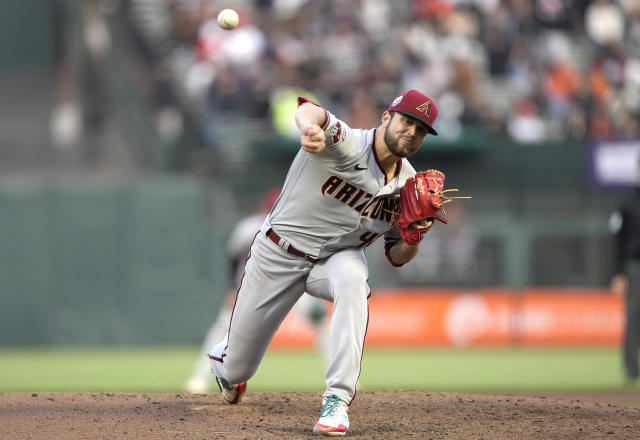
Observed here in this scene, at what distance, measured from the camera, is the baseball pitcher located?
19.0 ft

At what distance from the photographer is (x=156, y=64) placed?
17031 millimetres

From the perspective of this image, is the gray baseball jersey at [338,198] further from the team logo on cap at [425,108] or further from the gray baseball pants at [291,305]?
the team logo on cap at [425,108]

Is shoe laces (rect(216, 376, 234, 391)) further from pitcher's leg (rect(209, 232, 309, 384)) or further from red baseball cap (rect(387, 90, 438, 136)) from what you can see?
red baseball cap (rect(387, 90, 438, 136))

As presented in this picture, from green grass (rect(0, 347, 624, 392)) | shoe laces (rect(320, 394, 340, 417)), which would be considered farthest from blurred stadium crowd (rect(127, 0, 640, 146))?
shoe laces (rect(320, 394, 340, 417))

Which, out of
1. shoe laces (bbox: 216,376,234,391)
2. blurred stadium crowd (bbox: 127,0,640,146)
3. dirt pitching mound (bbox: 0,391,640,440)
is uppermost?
blurred stadium crowd (bbox: 127,0,640,146)

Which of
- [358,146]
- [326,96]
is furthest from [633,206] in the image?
[326,96]

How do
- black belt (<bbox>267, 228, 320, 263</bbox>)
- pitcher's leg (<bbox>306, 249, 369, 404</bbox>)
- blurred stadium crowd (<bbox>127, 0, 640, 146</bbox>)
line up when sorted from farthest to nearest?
blurred stadium crowd (<bbox>127, 0, 640, 146</bbox>) < black belt (<bbox>267, 228, 320, 263</bbox>) < pitcher's leg (<bbox>306, 249, 369, 404</bbox>)

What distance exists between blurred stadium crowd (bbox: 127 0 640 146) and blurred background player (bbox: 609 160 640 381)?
5.53 m

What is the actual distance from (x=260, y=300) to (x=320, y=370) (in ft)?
20.1

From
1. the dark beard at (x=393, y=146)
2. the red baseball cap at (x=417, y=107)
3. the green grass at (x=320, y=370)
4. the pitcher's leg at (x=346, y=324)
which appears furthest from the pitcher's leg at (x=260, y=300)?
the green grass at (x=320, y=370)

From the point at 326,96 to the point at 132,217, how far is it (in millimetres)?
3664

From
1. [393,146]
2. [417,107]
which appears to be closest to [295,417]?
[393,146]

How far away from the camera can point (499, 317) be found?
15203 millimetres

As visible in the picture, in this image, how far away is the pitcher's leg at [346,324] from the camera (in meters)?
5.78
